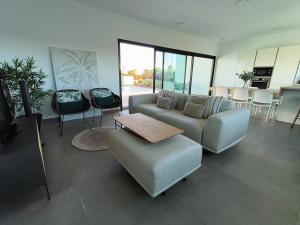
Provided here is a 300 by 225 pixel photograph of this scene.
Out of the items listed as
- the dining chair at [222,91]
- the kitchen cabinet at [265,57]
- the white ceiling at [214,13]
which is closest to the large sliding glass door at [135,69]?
the white ceiling at [214,13]

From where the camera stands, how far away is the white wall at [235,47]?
5101 millimetres

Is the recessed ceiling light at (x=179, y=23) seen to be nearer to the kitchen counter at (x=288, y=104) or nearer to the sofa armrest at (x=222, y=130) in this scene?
the kitchen counter at (x=288, y=104)

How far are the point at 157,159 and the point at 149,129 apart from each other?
A: 1.94 feet

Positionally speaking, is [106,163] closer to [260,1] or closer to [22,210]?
[22,210]

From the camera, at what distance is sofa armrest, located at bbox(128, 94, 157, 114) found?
3.57 metres

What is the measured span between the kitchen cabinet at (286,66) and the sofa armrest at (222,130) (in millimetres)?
4281

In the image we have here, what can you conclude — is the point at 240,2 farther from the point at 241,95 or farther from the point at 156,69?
the point at 156,69

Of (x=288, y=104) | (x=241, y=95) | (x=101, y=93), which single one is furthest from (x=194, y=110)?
(x=288, y=104)

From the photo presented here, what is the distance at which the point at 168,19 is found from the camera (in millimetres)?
4141

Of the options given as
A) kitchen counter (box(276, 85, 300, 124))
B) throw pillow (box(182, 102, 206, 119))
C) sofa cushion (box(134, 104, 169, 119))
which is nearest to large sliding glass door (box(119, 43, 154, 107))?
sofa cushion (box(134, 104, 169, 119))

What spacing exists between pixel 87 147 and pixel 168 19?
3.95 metres

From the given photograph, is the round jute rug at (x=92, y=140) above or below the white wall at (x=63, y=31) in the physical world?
below

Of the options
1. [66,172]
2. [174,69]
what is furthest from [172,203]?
[174,69]

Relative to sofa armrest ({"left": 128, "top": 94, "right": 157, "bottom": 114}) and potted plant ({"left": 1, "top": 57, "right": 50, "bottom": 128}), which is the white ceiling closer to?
potted plant ({"left": 1, "top": 57, "right": 50, "bottom": 128})
